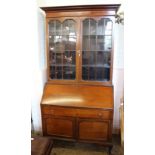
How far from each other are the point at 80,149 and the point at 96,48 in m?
1.50

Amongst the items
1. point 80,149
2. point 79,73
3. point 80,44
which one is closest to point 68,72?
point 79,73

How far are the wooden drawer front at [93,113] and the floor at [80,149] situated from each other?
55 centimetres

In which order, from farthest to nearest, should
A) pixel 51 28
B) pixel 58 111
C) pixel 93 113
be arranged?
pixel 51 28
pixel 58 111
pixel 93 113

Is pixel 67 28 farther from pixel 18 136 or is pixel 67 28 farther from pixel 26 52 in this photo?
pixel 18 136

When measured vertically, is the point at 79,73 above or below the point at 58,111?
above

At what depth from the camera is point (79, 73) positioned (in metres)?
2.41

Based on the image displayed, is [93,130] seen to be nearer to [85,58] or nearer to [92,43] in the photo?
[85,58]

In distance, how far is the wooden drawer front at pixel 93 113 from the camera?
2.17 m

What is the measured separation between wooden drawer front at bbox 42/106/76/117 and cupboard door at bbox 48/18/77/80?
48 centimetres

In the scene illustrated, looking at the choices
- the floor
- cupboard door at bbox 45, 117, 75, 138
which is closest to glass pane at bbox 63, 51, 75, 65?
cupboard door at bbox 45, 117, 75, 138

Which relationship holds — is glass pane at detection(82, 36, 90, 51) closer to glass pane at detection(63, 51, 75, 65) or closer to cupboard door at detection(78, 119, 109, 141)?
glass pane at detection(63, 51, 75, 65)
